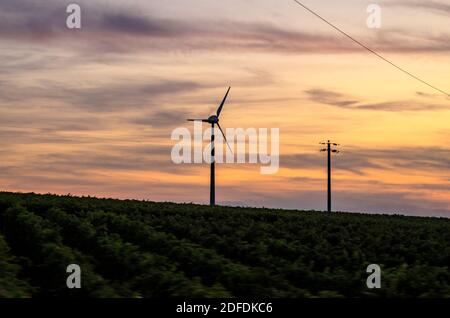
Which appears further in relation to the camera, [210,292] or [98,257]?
[98,257]

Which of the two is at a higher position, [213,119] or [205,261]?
[213,119]

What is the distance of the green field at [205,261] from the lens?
60.7ft

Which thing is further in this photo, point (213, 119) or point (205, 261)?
point (213, 119)

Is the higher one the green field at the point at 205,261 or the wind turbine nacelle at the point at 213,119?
the wind turbine nacelle at the point at 213,119

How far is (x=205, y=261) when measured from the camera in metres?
23.5

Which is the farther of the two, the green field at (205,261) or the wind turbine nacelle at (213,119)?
the wind turbine nacelle at (213,119)

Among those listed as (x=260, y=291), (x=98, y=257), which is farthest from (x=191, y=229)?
(x=260, y=291)

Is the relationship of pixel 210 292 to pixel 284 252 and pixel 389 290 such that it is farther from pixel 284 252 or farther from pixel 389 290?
pixel 284 252

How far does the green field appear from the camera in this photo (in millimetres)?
18516

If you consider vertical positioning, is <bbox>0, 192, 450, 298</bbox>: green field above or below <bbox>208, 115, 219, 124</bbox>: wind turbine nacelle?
below

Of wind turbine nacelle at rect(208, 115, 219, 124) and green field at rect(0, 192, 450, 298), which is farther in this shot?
wind turbine nacelle at rect(208, 115, 219, 124)
